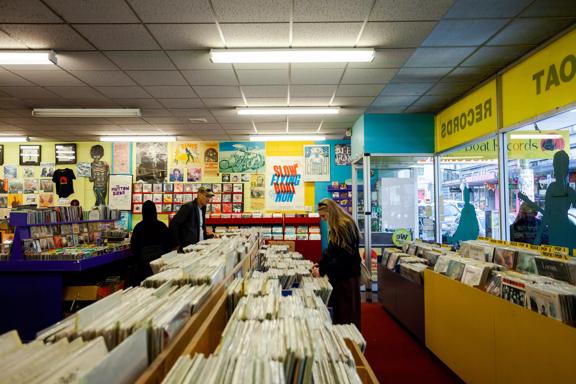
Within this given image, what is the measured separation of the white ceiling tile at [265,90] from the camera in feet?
15.9

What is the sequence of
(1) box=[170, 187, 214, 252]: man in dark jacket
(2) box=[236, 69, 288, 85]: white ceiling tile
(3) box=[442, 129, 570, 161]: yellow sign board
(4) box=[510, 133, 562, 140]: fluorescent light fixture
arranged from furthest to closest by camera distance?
1. (1) box=[170, 187, 214, 252]: man in dark jacket
2. (2) box=[236, 69, 288, 85]: white ceiling tile
3. (4) box=[510, 133, 562, 140]: fluorescent light fixture
4. (3) box=[442, 129, 570, 161]: yellow sign board

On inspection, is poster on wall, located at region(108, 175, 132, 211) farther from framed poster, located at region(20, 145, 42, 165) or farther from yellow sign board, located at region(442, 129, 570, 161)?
yellow sign board, located at region(442, 129, 570, 161)

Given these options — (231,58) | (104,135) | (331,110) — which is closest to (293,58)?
(231,58)

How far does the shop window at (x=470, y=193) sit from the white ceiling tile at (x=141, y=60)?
4491 mm

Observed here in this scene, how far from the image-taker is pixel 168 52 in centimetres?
372

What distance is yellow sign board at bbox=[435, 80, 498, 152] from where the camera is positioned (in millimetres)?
4672

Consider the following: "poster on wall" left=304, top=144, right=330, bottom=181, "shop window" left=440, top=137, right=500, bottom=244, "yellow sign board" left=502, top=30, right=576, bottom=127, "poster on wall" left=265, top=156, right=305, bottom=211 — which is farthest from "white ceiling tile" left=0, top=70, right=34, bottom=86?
"shop window" left=440, top=137, right=500, bottom=244

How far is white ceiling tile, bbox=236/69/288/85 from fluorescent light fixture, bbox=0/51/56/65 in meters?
2.08

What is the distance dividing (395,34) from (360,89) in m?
1.56

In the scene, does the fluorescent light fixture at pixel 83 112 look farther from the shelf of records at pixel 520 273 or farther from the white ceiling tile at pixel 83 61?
the shelf of records at pixel 520 273

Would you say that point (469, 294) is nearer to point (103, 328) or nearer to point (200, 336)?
point (200, 336)

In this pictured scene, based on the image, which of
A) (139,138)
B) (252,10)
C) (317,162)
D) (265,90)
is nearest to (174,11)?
(252,10)

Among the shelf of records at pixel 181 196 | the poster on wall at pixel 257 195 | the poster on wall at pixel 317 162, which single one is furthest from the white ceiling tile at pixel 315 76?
the shelf of records at pixel 181 196

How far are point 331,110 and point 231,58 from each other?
2.62 metres
